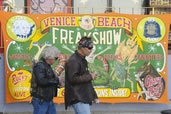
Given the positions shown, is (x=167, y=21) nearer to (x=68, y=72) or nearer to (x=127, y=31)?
(x=127, y=31)

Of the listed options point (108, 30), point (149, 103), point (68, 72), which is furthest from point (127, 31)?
point (68, 72)

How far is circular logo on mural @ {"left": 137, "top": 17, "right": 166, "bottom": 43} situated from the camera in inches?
351

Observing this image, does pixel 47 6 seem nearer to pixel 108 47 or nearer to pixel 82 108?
pixel 108 47

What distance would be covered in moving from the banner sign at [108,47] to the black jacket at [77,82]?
3481 mm

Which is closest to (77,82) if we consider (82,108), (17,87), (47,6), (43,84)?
(82,108)

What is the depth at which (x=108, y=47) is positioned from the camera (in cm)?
885

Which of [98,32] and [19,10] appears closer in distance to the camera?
[98,32]

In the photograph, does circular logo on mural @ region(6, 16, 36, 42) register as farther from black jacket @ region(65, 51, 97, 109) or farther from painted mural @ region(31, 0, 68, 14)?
black jacket @ region(65, 51, 97, 109)

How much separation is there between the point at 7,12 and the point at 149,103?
373 centimetres

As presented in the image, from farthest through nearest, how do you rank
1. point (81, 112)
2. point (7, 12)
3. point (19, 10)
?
point (19, 10)
point (7, 12)
point (81, 112)

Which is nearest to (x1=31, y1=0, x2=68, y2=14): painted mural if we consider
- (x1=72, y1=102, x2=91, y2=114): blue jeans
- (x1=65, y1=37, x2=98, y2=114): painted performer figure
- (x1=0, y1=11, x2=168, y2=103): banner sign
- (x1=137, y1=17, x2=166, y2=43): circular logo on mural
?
(x1=0, y1=11, x2=168, y2=103): banner sign

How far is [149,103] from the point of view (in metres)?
8.98

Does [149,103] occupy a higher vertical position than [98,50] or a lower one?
lower

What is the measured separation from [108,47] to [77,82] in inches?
150
